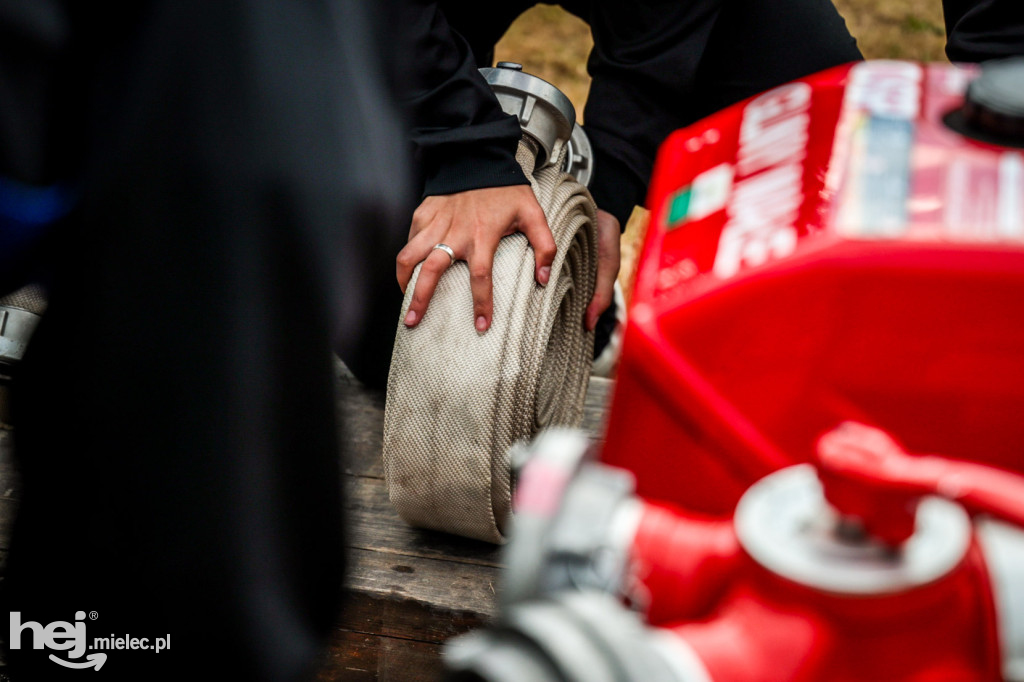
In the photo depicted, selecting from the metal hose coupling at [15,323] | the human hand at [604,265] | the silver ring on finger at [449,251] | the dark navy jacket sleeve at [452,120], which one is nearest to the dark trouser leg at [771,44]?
the human hand at [604,265]

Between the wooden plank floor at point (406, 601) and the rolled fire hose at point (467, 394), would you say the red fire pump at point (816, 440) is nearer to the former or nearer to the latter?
the rolled fire hose at point (467, 394)

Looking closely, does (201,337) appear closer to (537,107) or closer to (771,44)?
(537,107)

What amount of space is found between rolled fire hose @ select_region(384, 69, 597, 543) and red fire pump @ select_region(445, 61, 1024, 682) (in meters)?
0.33

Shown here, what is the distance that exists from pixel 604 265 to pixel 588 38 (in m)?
2.73

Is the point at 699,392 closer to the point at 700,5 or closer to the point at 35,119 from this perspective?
the point at 35,119

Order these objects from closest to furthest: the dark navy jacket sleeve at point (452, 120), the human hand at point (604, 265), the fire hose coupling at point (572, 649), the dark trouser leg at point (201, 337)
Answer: the fire hose coupling at point (572, 649)
the dark trouser leg at point (201, 337)
the dark navy jacket sleeve at point (452, 120)
the human hand at point (604, 265)

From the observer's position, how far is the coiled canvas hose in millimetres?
990

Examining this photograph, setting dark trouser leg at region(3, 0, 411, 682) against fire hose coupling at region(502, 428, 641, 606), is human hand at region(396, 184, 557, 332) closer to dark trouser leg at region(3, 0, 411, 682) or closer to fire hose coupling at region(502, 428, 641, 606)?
dark trouser leg at region(3, 0, 411, 682)

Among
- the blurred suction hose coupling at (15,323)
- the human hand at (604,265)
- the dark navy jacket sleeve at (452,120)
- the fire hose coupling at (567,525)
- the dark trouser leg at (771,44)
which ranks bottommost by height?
the fire hose coupling at (567,525)

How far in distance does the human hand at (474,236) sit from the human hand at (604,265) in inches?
12.1

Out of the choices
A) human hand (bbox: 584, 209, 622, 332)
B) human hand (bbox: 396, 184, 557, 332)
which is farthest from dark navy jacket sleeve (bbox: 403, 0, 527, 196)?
human hand (bbox: 584, 209, 622, 332)

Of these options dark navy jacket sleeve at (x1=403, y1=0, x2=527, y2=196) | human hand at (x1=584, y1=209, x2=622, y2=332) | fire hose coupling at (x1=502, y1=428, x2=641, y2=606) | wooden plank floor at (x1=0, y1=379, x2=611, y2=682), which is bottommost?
wooden plank floor at (x1=0, y1=379, x2=611, y2=682)

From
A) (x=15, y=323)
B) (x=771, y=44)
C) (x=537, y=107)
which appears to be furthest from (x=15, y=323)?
(x=771, y=44)

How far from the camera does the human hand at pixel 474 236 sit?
1044 millimetres
